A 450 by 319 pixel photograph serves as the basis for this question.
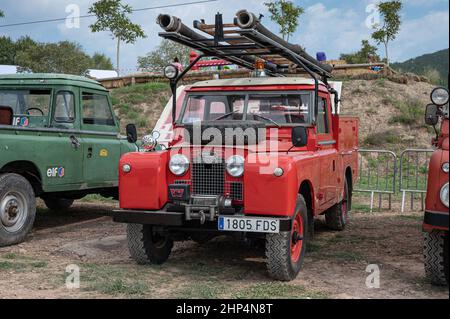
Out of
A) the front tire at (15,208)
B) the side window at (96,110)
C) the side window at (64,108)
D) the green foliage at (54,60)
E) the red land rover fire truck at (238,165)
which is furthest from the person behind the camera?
the green foliage at (54,60)

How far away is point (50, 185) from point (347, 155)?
4.54 meters

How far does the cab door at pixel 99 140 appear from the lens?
28.3ft

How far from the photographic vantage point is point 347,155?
29.0 ft

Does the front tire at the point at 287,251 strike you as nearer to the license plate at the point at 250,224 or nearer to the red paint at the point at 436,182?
the license plate at the point at 250,224

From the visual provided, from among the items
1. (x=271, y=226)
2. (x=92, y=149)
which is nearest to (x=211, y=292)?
(x=271, y=226)

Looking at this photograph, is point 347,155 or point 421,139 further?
point 421,139

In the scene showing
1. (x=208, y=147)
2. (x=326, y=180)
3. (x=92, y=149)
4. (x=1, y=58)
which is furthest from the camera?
(x=1, y=58)

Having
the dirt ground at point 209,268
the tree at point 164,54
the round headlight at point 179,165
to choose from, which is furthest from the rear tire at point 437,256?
the tree at point 164,54

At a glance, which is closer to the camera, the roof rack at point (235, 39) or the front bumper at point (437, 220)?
the front bumper at point (437, 220)

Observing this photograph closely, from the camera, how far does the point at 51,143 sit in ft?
25.7

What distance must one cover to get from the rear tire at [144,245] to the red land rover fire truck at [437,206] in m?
2.82

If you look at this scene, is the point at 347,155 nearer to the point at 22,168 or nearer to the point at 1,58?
the point at 22,168

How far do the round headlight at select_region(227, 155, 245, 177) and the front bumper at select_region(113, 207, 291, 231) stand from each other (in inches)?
20.0

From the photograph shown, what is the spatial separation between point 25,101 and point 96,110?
113 cm
